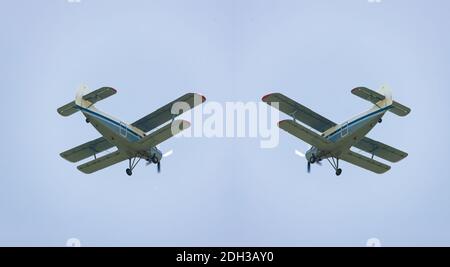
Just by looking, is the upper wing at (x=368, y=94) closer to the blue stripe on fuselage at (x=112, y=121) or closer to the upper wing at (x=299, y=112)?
the upper wing at (x=299, y=112)

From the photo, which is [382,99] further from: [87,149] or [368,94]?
[87,149]

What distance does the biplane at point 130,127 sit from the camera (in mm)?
34500

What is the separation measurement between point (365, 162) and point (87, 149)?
12987mm

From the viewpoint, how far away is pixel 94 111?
34438 millimetres

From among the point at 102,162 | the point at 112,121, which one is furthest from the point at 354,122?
the point at 102,162

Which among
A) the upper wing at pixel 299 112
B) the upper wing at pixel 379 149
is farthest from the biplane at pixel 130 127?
the upper wing at pixel 379 149

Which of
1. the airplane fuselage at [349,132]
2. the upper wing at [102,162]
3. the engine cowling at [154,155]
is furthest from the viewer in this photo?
the upper wing at [102,162]

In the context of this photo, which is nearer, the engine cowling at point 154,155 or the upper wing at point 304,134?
the upper wing at point 304,134

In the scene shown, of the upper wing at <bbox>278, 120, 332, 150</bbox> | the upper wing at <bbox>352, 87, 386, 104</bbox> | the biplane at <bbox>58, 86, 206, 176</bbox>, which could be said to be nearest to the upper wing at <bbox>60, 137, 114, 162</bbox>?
the biplane at <bbox>58, 86, 206, 176</bbox>

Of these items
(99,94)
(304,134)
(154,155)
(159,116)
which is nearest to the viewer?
(99,94)

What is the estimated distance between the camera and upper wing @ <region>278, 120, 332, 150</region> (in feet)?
115

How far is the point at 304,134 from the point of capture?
3522 centimetres
